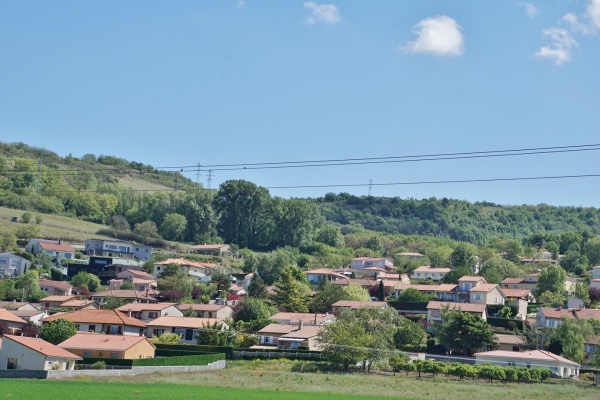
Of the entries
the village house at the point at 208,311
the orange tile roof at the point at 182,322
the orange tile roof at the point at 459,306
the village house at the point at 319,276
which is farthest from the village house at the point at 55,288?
the orange tile roof at the point at 459,306

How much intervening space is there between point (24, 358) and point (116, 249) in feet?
216

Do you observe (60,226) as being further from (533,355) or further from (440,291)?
(533,355)

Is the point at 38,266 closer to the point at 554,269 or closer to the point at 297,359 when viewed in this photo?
the point at 297,359

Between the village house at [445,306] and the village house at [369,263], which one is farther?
the village house at [369,263]

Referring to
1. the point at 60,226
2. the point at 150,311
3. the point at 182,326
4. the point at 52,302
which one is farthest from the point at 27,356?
the point at 60,226

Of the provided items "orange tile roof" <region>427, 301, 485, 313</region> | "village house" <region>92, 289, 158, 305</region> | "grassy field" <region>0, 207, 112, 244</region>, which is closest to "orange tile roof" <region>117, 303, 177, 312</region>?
"village house" <region>92, 289, 158, 305</region>

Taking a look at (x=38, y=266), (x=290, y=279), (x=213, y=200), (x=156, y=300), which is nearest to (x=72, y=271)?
(x=38, y=266)

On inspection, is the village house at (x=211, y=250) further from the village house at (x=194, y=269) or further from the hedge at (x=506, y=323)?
the hedge at (x=506, y=323)

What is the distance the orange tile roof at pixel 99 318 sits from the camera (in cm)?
7038

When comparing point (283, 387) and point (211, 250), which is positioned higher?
point (211, 250)

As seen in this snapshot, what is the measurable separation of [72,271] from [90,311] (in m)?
30.8

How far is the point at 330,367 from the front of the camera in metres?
59.7

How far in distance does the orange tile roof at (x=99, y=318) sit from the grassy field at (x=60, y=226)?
44.7 m

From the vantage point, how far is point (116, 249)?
11744 centimetres
